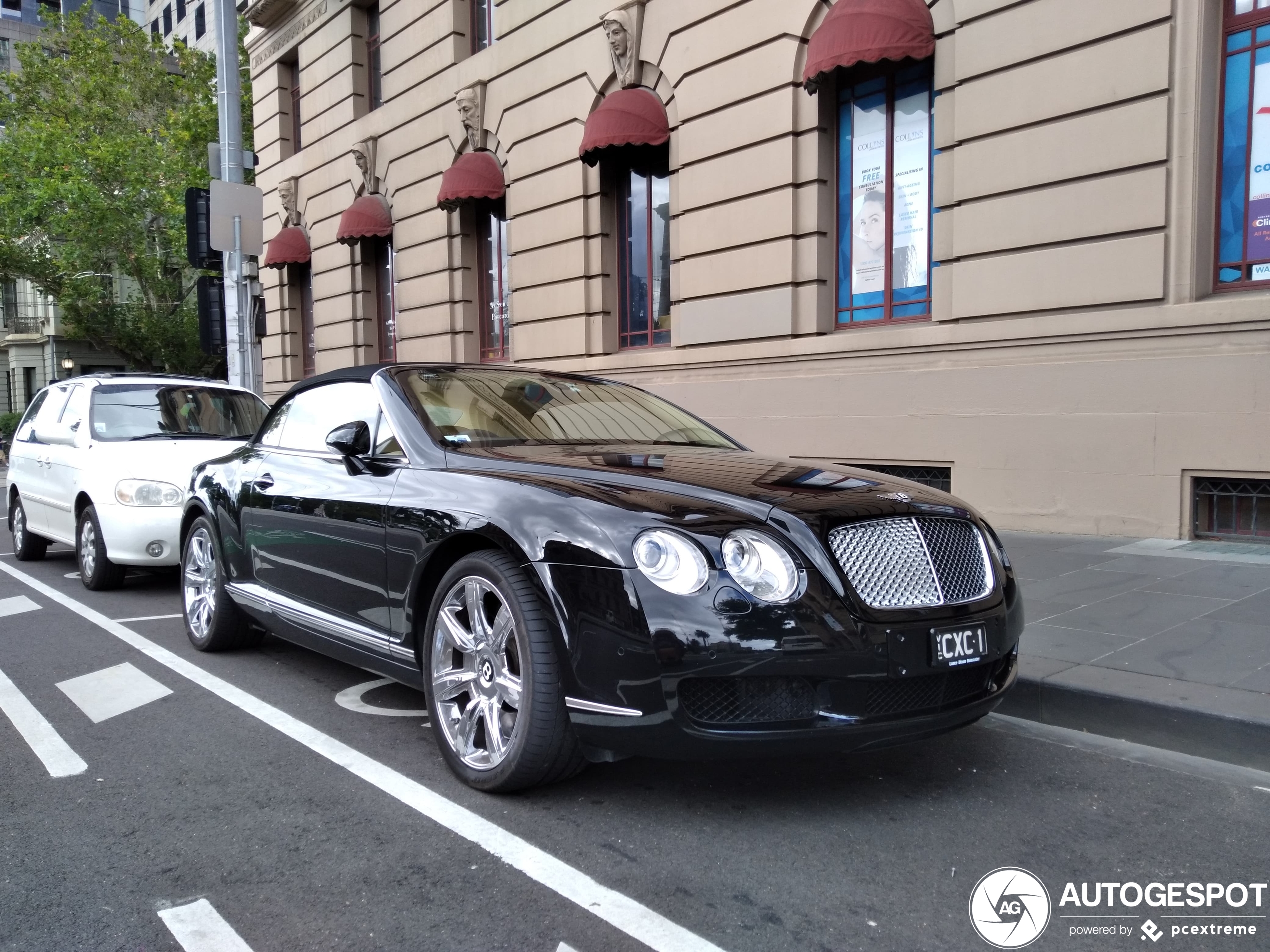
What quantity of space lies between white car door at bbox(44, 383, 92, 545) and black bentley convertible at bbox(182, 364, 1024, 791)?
4.64 m

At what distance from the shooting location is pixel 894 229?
9.83 metres

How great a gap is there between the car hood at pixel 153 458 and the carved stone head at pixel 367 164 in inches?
421

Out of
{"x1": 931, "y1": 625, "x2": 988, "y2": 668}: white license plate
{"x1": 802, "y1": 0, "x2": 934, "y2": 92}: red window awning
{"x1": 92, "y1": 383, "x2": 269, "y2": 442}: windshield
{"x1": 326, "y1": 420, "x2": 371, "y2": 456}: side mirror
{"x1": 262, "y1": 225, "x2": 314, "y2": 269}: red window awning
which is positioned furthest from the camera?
{"x1": 262, "y1": 225, "x2": 314, "y2": 269}: red window awning

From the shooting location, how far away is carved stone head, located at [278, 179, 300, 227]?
20.4 meters

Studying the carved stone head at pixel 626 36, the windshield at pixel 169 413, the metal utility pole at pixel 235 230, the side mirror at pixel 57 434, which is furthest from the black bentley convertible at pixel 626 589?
the metal utility pole at pixel 235 230

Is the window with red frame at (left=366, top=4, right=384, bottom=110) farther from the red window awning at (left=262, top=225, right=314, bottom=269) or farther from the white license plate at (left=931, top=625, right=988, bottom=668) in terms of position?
the white license plate at (left=931, top=625, right=988, bottom=668)

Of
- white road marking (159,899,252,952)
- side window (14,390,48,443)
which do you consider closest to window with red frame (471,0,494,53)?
side window (14,390,48,443)

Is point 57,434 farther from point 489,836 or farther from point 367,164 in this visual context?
point 367,164

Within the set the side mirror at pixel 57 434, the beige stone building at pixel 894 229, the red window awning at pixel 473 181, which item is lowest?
the side mirror at pixel 57 434

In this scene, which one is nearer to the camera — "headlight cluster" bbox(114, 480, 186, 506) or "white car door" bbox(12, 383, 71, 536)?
"headlight cluster" bbox(114, 480, 186, 506)

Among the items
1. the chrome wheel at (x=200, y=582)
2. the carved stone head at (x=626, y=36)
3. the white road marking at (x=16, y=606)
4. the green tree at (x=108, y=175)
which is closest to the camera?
the chrome wheel at (x=200, y=582)

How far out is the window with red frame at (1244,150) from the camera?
7.49 metres

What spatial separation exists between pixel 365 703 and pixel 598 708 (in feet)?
6.46

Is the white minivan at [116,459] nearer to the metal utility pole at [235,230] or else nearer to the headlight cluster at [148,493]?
the headlight cluster at [148,493]
